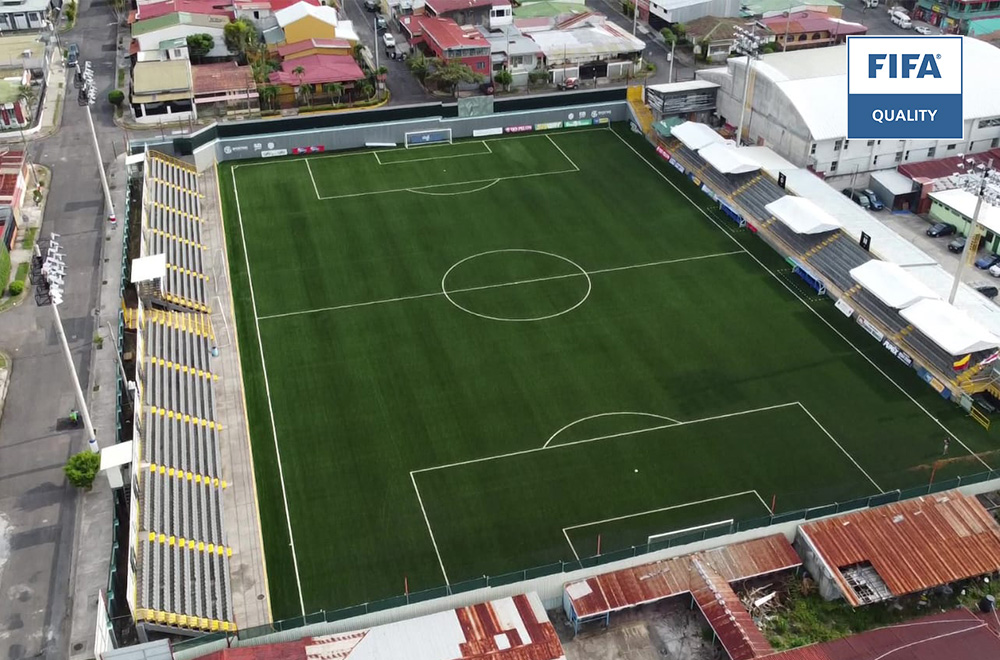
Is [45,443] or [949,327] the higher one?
[949,327]

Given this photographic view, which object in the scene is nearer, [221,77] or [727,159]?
[727,159]

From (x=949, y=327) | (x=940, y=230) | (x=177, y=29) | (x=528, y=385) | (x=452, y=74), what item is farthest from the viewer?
(x=177, y=29)

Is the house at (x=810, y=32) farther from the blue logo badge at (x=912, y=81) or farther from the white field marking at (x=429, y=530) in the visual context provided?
the white field marking at (x=429, y=530)

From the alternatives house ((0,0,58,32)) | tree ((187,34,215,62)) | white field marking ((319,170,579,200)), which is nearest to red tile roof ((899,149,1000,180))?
white field marking ((319,170,579,200))

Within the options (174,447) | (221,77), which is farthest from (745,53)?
(174,447)

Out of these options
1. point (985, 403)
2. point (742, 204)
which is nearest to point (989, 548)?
point (985, 403)

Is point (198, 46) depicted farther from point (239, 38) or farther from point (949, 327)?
point (949, 327)

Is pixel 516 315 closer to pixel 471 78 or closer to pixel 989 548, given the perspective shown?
pixel 989 548
